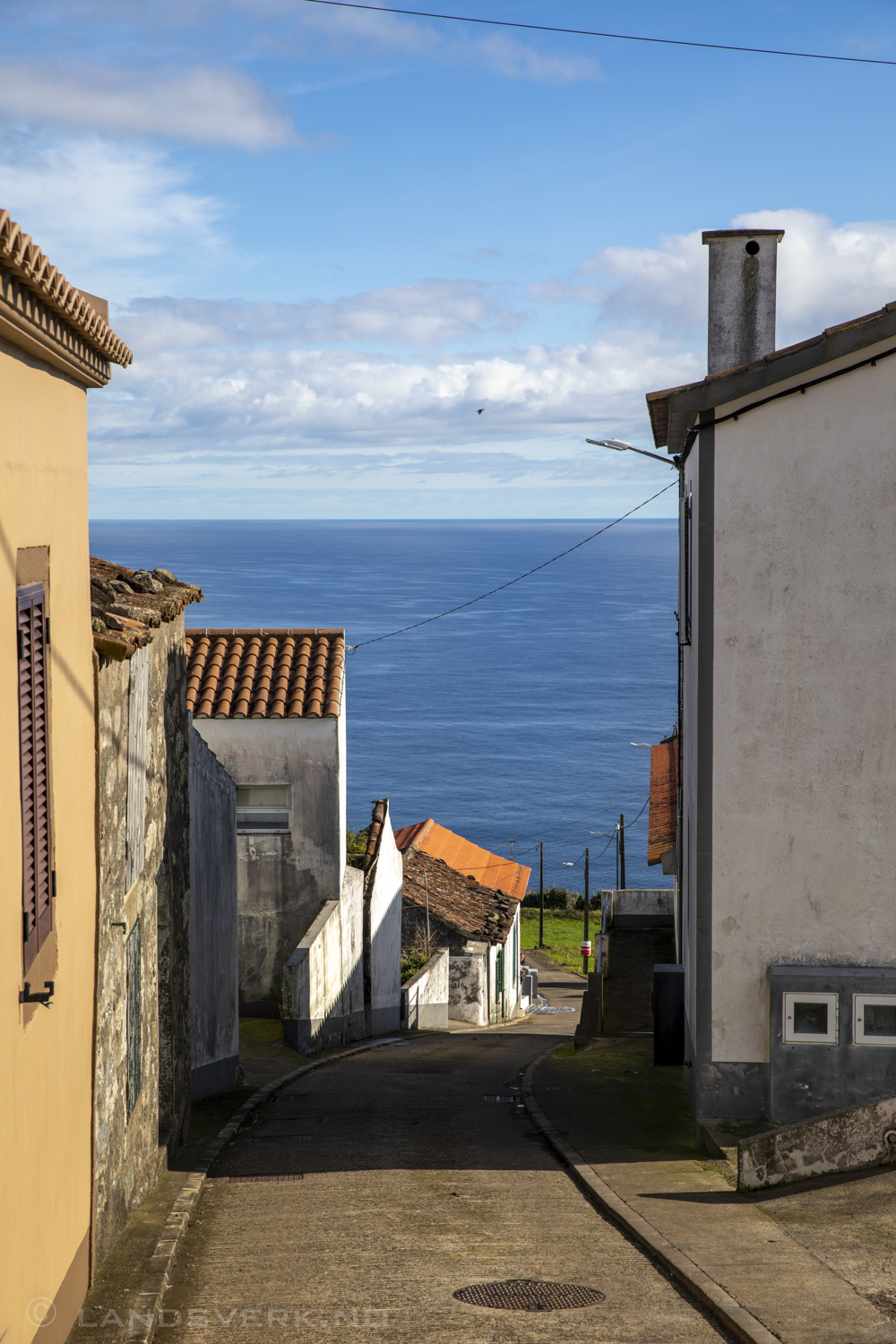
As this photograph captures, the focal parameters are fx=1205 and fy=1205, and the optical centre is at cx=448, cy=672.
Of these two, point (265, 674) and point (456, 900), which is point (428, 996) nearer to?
point (456, 900)

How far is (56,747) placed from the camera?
22.4ft

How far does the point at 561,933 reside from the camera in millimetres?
68875

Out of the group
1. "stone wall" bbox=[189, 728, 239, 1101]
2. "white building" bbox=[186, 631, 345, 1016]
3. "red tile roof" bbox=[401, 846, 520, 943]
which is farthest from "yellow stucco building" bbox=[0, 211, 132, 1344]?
"red tile roof" bbox=[401, 846, 520, 943]

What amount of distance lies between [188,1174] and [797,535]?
26.8ft

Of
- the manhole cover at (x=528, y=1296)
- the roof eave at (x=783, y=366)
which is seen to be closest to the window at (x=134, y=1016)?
the manhole cover at (x=528, y=1296)

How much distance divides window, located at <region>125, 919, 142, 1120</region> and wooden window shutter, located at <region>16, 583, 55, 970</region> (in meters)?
2.81

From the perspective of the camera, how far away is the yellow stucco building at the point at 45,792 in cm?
554

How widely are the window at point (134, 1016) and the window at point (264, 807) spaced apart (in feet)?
40.7

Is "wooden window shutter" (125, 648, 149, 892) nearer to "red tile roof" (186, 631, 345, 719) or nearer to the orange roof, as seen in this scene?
"red tile roof" (186, 631, 345, 719)

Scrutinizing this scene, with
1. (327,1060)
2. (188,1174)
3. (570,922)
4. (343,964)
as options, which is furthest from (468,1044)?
(570,922)

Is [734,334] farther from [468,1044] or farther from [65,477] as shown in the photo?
[468,1044]

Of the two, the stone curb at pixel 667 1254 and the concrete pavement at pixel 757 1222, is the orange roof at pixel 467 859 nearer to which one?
the concrete pavement at pixel 757 1222

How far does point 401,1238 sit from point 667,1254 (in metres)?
1.95

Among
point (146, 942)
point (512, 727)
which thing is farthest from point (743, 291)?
point (512, 727)
